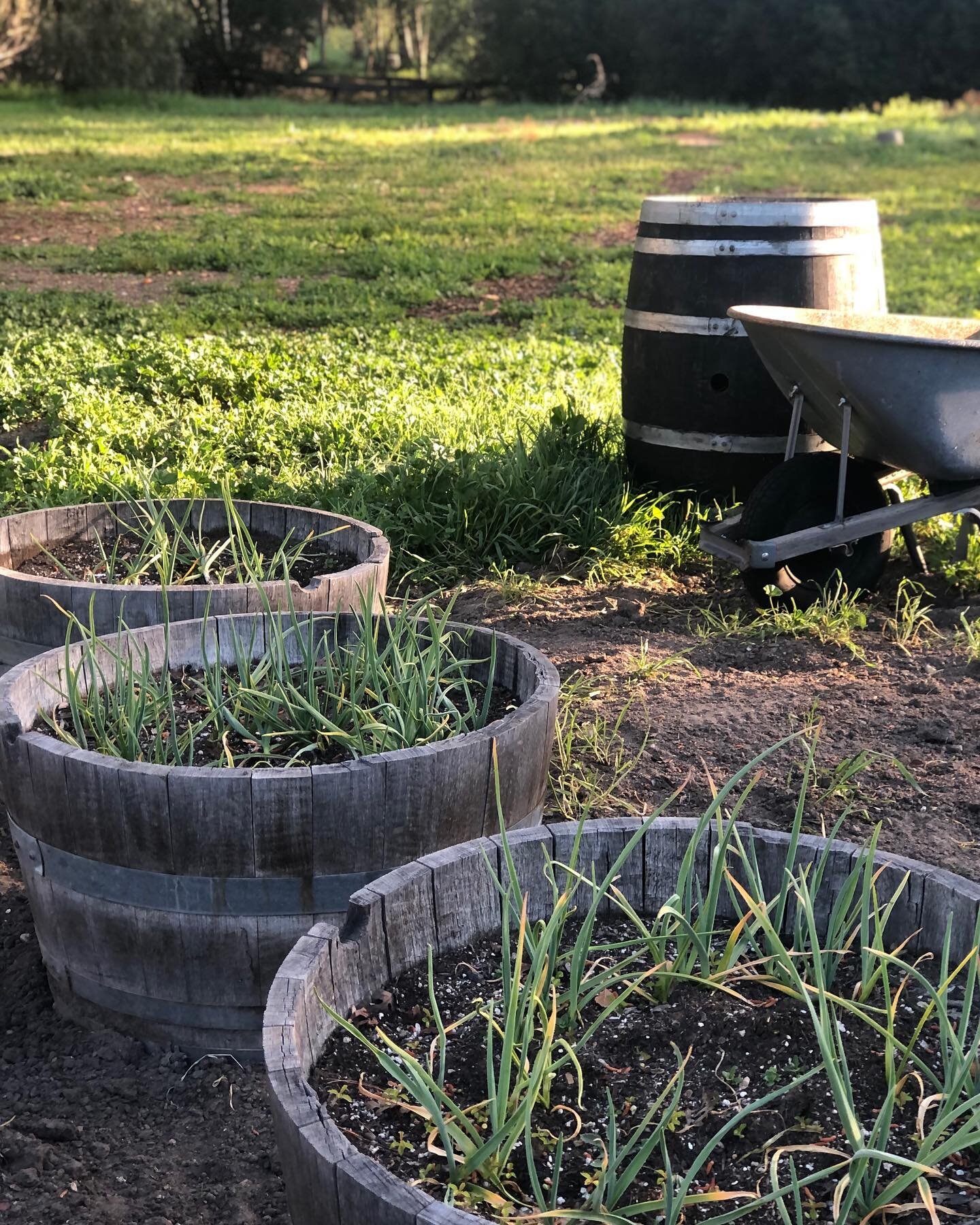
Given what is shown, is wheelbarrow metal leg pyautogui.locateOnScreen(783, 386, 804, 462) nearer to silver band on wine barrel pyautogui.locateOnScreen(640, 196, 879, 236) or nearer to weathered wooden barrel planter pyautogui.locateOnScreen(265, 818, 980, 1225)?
silver band on wine barrel pyautogui.locateOnScreen(640, 196, 879, 236)

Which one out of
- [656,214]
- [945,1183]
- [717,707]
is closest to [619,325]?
[656,214]

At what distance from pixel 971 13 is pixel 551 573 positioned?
4106 cm

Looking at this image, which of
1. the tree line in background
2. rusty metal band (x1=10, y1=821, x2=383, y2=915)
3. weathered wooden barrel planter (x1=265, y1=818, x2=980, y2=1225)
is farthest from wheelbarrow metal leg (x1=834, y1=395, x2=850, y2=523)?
the tree line in background

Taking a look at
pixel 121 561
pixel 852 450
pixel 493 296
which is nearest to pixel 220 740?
pixel 121 561

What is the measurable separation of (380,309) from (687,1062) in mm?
7875

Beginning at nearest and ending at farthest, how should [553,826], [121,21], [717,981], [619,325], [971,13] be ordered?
[717,981] < [553,826] < [619,325] < [121,21] < [971,13]

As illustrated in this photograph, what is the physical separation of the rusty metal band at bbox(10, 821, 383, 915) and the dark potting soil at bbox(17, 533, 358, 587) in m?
1.22

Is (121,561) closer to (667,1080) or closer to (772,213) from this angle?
(667,1080)

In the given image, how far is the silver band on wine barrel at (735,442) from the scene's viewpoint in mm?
Result: 4836

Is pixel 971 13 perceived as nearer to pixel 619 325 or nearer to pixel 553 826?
pixel 619 325

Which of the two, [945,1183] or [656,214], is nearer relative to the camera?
[945,1183]

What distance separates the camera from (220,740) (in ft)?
8.36

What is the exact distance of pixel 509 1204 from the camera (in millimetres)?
1443

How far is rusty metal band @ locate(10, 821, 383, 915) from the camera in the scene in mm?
2182
